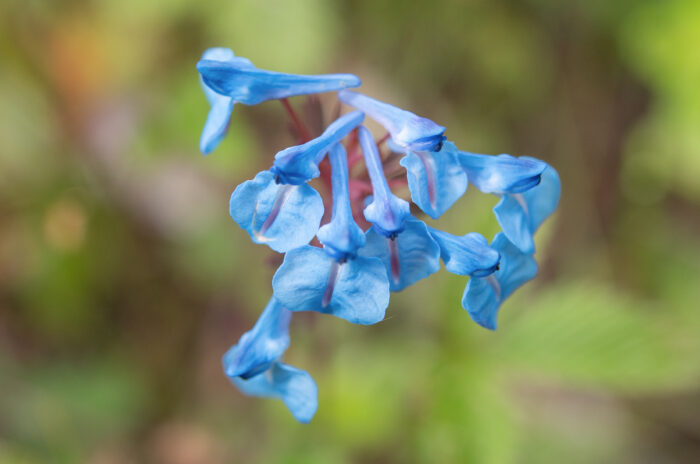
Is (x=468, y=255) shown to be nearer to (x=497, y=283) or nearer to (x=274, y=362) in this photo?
(x=497, y=283)

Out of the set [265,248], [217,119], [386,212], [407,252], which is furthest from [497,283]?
[265,248]

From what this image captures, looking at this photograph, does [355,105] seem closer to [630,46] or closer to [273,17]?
[273,17]

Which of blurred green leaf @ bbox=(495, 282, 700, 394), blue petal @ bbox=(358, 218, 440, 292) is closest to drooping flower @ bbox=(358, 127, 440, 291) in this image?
blue petal @ bbox=(358, 218, 440, 292)

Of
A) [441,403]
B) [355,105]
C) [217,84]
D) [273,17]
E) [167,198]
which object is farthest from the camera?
[167,198]

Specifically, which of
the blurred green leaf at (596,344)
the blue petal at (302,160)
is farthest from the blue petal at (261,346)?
the blurred green leaf at (596,344)

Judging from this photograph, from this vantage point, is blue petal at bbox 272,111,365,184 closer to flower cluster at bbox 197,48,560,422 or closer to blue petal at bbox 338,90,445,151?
flower cluster at bbox 197,48,560,422

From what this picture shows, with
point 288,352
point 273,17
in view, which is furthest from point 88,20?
point 288,352
